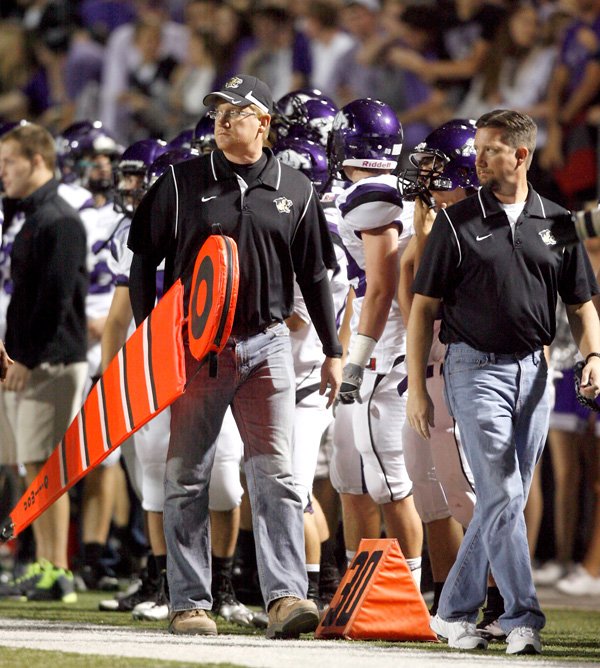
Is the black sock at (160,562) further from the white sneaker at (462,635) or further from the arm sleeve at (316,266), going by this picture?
the white sneaker at (462,635)

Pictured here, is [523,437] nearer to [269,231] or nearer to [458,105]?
[269,231]

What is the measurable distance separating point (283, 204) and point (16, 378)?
2538mm

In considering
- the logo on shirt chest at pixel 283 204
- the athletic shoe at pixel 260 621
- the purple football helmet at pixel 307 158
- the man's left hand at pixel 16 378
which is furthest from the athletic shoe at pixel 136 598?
the logo on shirt chest at pixel 283 204

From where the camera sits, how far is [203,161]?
5.74 meters

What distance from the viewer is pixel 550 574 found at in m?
9.12

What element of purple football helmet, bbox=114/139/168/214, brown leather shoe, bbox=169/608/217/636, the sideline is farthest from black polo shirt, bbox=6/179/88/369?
brown leather shoe, bbox=169/608/217/636

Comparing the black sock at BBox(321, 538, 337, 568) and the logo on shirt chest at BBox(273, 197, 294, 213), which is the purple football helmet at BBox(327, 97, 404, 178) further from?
the black sock at BBox(321, 538, 337, 568)

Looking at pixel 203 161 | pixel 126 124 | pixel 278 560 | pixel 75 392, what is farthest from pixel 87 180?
pixel 126 124

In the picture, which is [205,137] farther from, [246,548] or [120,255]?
[246,548]

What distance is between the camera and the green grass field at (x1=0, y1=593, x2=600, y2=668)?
4645mm

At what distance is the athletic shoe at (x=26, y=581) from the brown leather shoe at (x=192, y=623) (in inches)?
87.2

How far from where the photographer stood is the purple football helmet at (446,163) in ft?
19.8

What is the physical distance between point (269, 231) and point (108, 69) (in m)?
8.68

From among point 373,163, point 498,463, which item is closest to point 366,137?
point 373,163
